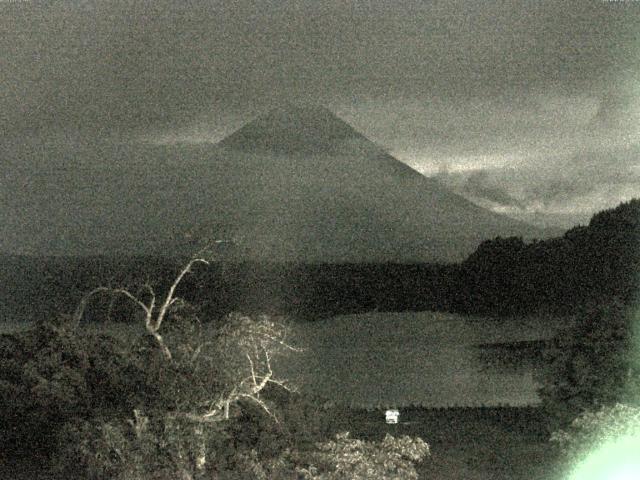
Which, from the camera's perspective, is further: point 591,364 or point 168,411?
point 591,364

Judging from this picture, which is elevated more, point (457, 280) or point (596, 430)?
point (457, 280)

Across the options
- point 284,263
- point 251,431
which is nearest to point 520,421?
point 251,431

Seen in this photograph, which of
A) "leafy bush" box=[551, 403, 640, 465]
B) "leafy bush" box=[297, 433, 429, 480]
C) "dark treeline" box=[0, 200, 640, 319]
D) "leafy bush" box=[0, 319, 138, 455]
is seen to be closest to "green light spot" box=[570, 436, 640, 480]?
"leafy bush" box=[551, 403, 640, 465]

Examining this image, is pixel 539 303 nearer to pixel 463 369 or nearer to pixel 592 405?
pixel 463 369

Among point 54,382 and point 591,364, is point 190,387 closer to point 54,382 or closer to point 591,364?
point 54,382

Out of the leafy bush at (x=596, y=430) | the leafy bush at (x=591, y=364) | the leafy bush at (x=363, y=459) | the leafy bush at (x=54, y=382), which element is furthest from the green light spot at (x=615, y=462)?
the leafy bush at (x=54, y=382)

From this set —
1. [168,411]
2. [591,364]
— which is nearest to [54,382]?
[168,411]
